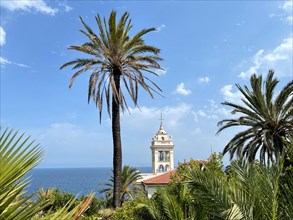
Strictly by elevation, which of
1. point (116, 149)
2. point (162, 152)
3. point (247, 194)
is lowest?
point (247, 194)

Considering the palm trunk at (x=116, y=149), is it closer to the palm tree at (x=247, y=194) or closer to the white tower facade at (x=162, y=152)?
the palm tree at (x=247, y=194)

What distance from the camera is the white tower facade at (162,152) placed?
45.7m

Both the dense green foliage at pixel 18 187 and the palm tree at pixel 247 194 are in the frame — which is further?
the palm tree at pixel 247 194

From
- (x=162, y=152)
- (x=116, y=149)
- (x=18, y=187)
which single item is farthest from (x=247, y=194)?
(x=162, y=152)

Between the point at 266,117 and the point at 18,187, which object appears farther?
the point at 266,117

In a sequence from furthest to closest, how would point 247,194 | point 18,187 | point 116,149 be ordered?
point 116,149 < point 247,194 < point 18,187

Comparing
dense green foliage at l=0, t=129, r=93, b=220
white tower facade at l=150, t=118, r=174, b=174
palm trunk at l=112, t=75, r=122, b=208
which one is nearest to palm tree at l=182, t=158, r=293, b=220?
dense green foliage at l=0, t=129, r=93, b=220

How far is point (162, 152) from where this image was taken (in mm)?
46562

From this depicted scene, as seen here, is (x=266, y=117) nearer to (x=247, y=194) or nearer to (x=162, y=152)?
(x=247, y=194)

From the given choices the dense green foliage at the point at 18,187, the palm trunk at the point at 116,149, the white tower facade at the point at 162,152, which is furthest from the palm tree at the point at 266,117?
the white tower facade at the point at 162,152

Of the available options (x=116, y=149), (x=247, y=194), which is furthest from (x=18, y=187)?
(x=116, y=149)

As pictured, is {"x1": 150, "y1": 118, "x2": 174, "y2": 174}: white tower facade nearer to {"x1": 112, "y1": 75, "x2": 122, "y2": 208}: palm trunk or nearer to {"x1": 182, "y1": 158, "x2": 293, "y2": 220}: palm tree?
{"x1": 112, "y1": 75, "x2": 122, "y2": 208}: palm trunk

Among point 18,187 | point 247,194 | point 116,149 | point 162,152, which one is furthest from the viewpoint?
point 162,152

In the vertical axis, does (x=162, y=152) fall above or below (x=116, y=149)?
above
